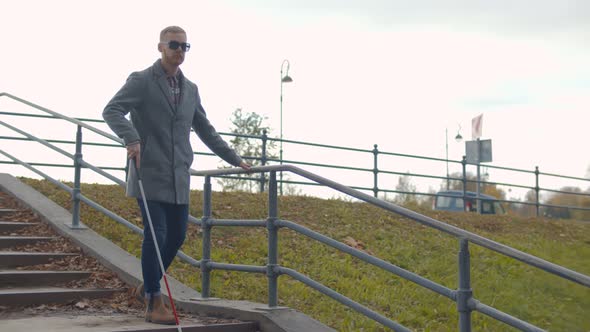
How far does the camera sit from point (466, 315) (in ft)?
12.9

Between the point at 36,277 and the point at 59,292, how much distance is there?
46cm

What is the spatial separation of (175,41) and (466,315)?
245 centimetres

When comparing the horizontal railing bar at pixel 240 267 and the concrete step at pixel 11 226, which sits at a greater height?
the concrete step at pixel 11 226

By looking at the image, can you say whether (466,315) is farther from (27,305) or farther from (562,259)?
(562,259)

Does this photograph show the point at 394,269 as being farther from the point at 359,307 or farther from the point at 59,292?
the point at 59,292

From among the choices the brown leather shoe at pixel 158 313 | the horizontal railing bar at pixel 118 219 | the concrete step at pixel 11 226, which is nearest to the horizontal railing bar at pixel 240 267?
the brown leather shoe at pixel 158 313

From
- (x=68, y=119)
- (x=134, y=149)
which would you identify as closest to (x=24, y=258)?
(x=68, y=119)

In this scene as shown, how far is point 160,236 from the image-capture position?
4902 mm

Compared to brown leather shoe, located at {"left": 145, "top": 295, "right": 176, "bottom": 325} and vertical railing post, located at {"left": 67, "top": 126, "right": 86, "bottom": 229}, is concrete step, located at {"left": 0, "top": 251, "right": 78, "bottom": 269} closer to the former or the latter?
vertical railing post, located at {"left": 67, "top": 126, "right": 86, "bottom": 229}

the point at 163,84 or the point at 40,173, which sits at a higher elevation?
the point at 163,84

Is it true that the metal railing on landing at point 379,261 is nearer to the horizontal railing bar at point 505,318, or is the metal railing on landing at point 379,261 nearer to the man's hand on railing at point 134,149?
the horizontal railing bar at point 505,318

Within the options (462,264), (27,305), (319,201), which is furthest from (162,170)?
(319,201)

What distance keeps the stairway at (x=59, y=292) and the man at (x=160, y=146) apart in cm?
32

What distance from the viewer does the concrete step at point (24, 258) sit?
6.36 meters
